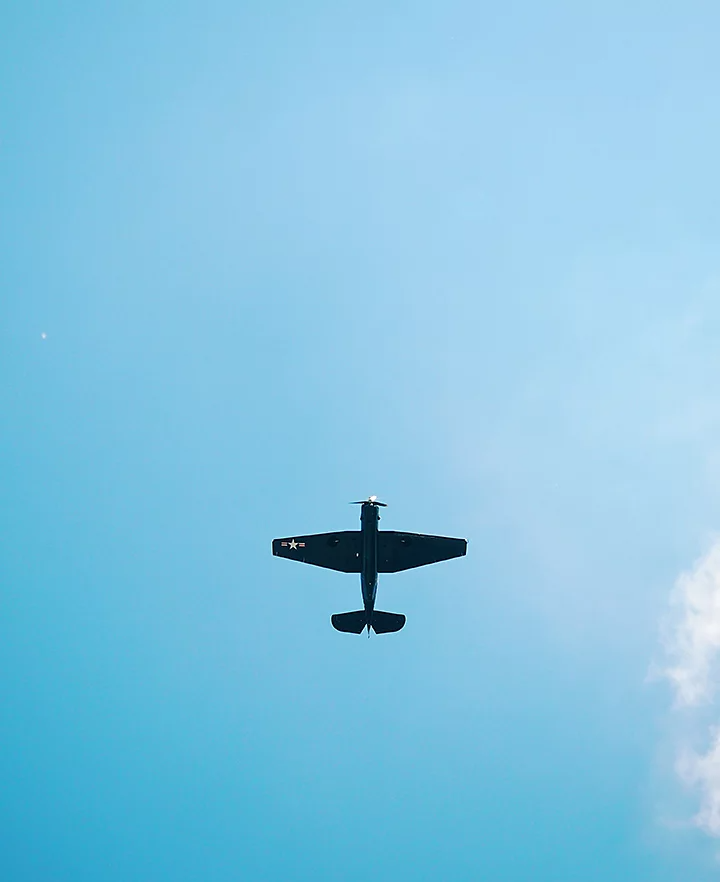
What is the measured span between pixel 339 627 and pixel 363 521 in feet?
37.8

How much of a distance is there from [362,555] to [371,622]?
7.28m

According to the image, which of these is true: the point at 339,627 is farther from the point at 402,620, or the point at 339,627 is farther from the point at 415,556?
the point at 415,556

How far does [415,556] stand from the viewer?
63312mm

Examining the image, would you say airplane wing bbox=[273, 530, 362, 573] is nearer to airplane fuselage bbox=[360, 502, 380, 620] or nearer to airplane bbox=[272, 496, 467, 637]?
airplane bbox=[272, 496, 467, 637]

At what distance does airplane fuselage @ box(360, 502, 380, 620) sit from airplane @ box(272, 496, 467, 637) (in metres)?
0.09

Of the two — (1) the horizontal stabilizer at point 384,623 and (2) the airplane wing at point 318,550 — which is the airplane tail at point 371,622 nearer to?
(1) the horizontal stabilizer at point 384,623

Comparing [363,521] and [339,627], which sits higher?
[363,521]

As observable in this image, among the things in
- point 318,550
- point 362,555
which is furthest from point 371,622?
point 318,550

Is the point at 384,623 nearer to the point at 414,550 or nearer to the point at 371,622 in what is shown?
the point at 371,622

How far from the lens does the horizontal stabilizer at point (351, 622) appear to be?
62938 millimetres

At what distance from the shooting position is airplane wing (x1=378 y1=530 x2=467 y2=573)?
206 feet

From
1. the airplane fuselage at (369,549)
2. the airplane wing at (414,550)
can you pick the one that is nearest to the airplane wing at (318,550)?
the airplane wing at (414,550)

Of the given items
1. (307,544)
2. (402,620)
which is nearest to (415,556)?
(402,620)

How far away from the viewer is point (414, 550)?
2490 inches
